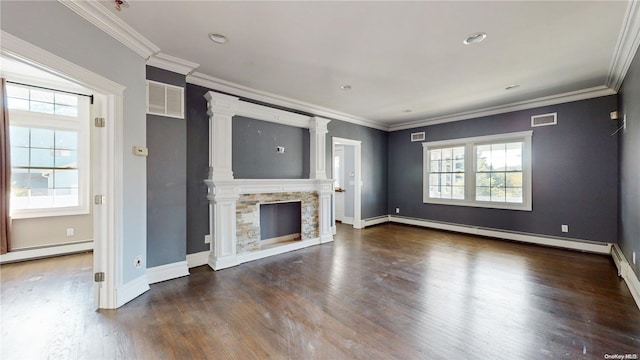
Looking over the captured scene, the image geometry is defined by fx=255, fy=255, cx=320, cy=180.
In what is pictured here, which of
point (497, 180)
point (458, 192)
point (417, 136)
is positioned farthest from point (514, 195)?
point (417, 136)

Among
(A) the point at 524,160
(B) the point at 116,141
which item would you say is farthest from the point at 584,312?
(B) the point at 116,141

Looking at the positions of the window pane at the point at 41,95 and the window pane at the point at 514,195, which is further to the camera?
the window pane at the point at 514,195

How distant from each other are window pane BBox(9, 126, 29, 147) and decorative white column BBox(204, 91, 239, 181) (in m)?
2.94

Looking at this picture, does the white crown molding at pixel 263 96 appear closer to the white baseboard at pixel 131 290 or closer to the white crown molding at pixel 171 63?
the white crown molding at pixel 171 63

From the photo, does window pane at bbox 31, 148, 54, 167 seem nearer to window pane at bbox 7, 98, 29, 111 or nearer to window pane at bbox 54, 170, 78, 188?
window pane at bbox 54, 170, 78, 188

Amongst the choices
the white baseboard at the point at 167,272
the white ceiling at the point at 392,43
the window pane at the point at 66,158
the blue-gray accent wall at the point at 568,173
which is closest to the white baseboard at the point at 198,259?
the white baseboard at the point at 167,272

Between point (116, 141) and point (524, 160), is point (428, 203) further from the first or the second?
point (116, 141)

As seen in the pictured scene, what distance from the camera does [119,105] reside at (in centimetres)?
257

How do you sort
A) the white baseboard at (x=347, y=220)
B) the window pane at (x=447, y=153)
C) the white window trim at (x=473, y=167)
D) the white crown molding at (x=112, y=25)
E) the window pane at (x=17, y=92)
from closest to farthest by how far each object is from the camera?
1. the white crown molding at (x=112, y=25)
2. the window pane at (x=17, y=92)
3. the white window trim at (x=473, y=167)
4. the window pane at (x=447, y=153)
5. the white baseboard at (x=347, y=220)

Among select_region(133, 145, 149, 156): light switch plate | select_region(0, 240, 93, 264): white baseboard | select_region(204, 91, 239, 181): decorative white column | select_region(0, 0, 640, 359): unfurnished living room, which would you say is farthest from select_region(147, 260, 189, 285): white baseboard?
select_region(0, 240, 93, 264): white baseboard

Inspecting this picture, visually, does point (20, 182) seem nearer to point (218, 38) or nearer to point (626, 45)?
point (218, 38)

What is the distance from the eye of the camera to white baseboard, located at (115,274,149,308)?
2557mm

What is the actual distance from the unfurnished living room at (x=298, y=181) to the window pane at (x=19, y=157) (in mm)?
25

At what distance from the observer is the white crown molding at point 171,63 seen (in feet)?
10.1
